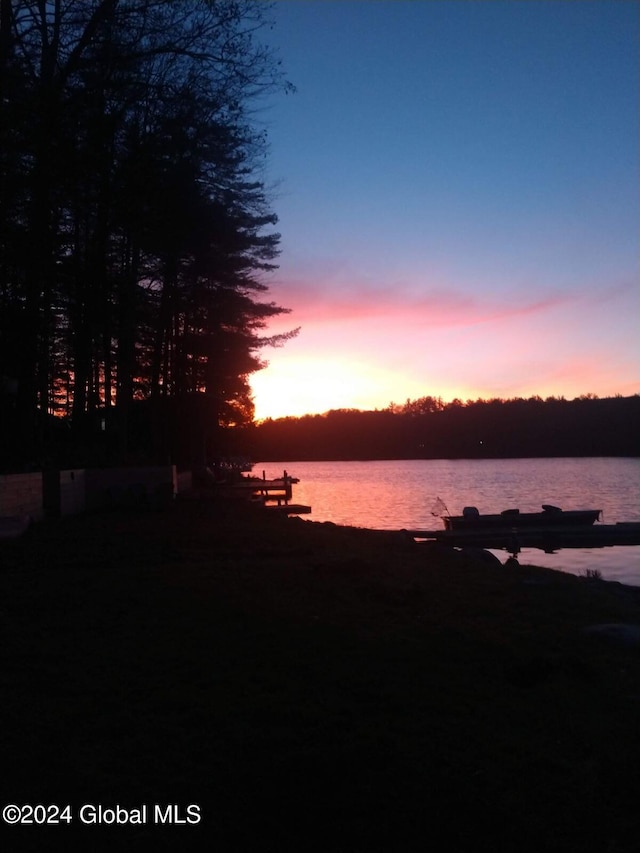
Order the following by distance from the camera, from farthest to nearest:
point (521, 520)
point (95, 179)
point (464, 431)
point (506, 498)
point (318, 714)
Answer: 1. point (464, 431)
2. point (506, 498)
3. point (521, 520)
4. point (95, 179)
5. point (318, 714)

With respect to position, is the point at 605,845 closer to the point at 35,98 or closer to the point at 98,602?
the point at 98,602

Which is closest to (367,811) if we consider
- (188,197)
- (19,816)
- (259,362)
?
(19,816)

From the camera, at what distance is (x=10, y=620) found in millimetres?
7562

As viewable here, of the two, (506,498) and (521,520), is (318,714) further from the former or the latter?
(506,498)

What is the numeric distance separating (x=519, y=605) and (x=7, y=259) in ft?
31.4

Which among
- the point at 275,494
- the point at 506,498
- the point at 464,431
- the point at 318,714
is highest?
the point at 464,431

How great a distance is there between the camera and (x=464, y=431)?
380 feet

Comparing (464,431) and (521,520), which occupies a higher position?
(464,431)

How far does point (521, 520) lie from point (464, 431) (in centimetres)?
8170

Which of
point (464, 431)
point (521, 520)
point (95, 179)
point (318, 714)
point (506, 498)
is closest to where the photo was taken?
point (318, 714)

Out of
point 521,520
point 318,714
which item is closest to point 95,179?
point 318,714

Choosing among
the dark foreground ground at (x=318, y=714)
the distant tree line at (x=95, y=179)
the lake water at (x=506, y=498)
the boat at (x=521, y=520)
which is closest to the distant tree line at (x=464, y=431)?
the lake water at (x=506, y=498)

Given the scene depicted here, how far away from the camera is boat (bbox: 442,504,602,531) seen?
34.2 meters

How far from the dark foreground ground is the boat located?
2454 centimetres
